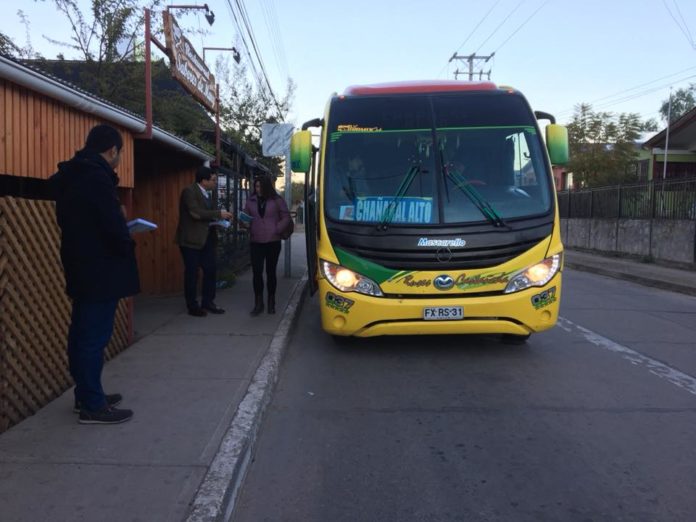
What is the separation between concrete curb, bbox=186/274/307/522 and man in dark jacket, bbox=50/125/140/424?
0.84 m

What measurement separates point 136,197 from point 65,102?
16.4 ft

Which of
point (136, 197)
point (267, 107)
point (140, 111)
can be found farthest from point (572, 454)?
point (267, 107)

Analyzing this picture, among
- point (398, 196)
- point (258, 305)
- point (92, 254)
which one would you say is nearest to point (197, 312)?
point (258, 305)

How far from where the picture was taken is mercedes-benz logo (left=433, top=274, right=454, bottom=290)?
18.5 feet

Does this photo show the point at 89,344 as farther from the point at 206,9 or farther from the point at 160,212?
the point at 206,9

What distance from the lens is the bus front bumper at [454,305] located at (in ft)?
18.6

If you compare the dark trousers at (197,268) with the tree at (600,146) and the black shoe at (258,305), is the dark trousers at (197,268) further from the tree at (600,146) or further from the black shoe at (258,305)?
the tree at (600,146)

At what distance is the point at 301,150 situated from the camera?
21.2ft

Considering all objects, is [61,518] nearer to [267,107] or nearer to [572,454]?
[572,454]

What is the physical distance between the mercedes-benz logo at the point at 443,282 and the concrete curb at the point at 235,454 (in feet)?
5.42

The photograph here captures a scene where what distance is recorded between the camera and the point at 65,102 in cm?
490

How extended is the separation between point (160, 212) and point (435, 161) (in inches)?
218

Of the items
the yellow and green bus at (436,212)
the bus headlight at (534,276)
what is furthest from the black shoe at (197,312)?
the bus headlight at (534,276)

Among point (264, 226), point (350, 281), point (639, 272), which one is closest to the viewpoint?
point (350, 281)
